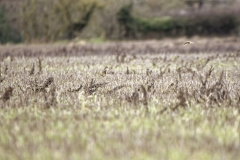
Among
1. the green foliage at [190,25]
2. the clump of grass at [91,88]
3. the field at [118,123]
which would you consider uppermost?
the green foliage at [190,25]

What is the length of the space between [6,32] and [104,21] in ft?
20.8

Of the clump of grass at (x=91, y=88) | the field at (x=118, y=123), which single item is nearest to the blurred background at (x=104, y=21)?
the clump of grass at (x=91, y=88)

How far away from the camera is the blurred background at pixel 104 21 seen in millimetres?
22547

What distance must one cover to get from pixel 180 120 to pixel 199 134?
1.47 ft

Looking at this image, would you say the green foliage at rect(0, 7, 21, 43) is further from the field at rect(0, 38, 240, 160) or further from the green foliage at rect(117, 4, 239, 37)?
the field at rect(0, 38, 240, 160)

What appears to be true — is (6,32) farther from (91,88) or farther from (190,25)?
(91,88)

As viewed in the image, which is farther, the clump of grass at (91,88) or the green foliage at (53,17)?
the green foliage at (53,17)

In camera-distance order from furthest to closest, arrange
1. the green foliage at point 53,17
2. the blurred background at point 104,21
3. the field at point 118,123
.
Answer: the blurred background at point 104,21, the green foliage at point 53,17, the field at point 118,123

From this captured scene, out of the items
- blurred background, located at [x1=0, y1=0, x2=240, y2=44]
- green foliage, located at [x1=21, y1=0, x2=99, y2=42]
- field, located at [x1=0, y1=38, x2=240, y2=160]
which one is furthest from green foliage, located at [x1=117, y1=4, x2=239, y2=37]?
field, located at [x1=0, y1=38, x2=240, y2=160]

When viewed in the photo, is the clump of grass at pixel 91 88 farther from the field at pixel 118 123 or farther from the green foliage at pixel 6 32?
the green foliage at pixel 6 32

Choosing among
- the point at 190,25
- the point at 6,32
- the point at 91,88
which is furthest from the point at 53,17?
the point at 91,88

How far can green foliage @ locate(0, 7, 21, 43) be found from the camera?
84.8 feet

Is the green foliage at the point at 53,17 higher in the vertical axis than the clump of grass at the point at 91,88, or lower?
higher

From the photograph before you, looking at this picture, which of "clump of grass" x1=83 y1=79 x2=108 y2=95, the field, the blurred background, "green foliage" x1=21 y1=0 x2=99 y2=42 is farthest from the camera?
the blurred background
